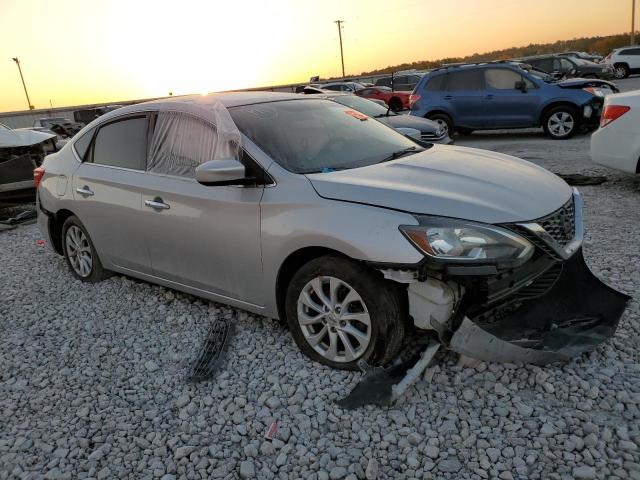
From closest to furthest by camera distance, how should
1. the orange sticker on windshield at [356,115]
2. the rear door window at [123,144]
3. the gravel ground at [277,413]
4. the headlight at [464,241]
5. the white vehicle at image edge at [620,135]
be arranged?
1. the gravel ground at [277,413]
2. the headlight at [464,241]
3. the rear door window at [123,144]
4. the orange sticker on windshield at [356,115]
5. the white vehicle at image edge at [620,135]

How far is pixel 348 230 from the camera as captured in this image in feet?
9.55

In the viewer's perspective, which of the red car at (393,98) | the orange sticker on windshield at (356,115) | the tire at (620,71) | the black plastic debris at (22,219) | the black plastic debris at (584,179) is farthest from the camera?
the tire at (620,71)

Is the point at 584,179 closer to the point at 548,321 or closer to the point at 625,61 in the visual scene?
the point at 548,321

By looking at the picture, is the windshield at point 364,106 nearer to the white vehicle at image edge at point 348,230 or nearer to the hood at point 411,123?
the hood at point 411,123

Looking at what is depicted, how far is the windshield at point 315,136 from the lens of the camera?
3504 millimetres

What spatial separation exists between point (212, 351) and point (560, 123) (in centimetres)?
1097

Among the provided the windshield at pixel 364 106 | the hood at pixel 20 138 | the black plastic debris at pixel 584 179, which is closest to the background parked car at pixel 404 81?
the windshield at pixel 364 106

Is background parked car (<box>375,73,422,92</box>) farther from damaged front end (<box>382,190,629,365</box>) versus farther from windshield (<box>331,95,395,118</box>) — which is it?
damaged front end (<box>382,190,629,365</box>)

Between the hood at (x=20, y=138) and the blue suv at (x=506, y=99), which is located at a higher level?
the hood at (x=20, y=138)

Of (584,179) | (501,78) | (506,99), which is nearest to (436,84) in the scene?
(501,78)

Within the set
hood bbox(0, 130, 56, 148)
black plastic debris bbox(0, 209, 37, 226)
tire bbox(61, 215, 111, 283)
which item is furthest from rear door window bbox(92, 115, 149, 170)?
hood bbox(0, 130, 56, 148)

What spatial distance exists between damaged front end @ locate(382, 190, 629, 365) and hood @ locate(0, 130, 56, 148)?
7.98m

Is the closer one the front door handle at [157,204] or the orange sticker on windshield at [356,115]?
the front door handle at [157,204]

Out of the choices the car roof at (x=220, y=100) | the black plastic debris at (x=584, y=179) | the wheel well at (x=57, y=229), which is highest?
the car roof at (x=220, y=100)
